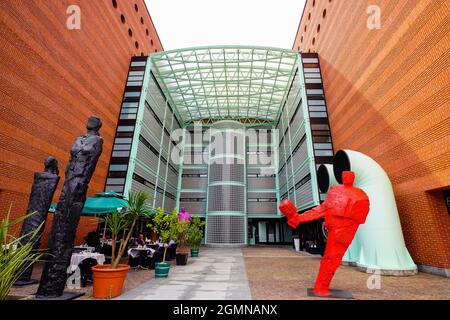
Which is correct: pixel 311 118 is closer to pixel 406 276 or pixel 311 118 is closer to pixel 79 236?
pixel 406 276

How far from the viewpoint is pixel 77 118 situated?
47.1 ft

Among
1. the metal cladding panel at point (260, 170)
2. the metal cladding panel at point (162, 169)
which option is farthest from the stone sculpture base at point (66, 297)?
the metal cladding panel at point (260, 170)

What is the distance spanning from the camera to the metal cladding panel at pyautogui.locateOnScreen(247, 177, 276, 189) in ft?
94.8

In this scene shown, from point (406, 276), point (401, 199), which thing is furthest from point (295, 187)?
point (406, 276)

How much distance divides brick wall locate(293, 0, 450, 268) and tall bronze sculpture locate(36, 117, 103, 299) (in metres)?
11.1

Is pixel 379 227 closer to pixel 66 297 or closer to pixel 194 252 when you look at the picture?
pixel 66 297

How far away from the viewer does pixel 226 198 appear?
25.7m

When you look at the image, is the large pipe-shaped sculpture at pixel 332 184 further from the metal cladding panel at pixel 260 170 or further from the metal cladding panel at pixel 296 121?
the metal cladding panel at pixel 260 170

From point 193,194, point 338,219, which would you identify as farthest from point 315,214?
point 193,194

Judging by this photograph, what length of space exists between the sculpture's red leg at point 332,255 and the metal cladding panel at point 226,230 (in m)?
19.6

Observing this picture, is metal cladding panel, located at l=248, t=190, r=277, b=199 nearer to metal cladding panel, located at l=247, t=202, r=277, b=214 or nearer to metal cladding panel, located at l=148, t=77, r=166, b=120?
metal cladding panel, located at l=247, t=202, r=277, b=214

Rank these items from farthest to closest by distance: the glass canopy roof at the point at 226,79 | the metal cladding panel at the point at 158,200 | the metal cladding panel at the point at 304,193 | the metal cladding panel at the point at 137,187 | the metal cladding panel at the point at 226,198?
the metal cladding panel at the point at 226,198
the glass canopy roof at the point at 226,79
the metal cladding panel at the point at 158,200
the metal cladding panel at the point at 137,187
the metal cladding panel at the point at 304,193

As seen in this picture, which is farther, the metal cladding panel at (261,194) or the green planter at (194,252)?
the metal cladding panel at (261,194)

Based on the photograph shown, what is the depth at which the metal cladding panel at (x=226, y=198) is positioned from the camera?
25500mm
